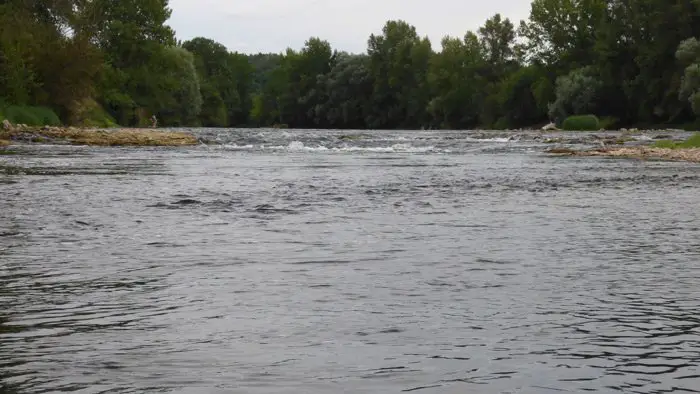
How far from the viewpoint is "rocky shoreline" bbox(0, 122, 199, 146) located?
48.8 meters

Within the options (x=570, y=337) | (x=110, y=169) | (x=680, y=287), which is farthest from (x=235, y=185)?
(x=570, y=337)

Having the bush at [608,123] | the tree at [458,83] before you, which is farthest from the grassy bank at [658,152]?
the tree at [458,83]

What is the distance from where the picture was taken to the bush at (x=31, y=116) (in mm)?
56844

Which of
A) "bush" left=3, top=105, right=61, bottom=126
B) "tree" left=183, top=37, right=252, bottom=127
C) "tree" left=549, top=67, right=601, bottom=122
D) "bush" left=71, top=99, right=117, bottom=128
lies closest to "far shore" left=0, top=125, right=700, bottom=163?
"bush" left=3, top=105, right=61, bottom=126

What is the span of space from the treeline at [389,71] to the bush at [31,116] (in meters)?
0.41

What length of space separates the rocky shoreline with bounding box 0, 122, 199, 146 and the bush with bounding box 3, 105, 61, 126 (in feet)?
11.6

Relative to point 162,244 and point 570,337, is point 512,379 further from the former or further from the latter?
point 162,244

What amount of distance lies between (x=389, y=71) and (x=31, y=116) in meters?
93.0

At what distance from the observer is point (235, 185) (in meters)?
22.4

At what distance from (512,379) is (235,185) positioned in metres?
16.9

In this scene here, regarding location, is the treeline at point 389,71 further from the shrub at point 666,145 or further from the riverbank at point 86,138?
the shrub at point 666,145

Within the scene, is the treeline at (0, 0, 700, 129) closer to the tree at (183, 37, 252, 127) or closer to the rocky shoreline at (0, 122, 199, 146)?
the tree at (183, 37, 252, 127)

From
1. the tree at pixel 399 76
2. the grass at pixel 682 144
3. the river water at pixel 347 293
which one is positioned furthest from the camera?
the tree at pixel 399 76

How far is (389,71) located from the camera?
483ft
